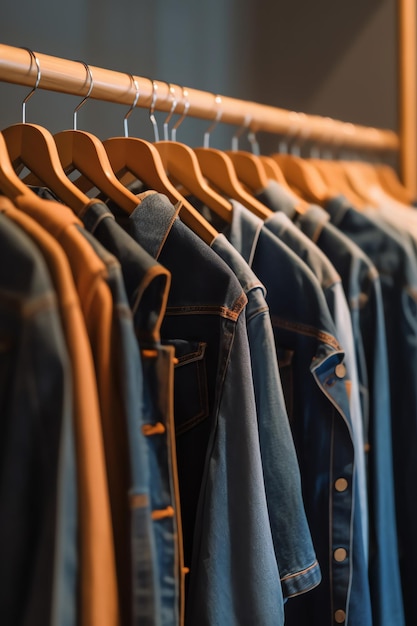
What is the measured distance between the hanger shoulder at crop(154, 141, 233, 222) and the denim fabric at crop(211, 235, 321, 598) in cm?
17

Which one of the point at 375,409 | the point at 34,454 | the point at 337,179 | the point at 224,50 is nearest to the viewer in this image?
the point at 34,454

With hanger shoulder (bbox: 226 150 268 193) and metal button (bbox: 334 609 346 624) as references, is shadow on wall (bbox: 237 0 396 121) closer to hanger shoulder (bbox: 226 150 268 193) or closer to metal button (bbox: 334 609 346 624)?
hanger shoulder (bbox: 226 150 268 193)

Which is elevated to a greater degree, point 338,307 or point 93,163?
point 93,163

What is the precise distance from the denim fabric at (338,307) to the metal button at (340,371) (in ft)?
0.10

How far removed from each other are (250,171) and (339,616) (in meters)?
Answer: 0.67

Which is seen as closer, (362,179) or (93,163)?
(93,163)

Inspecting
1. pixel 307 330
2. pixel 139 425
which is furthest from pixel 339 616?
pixel 139 425

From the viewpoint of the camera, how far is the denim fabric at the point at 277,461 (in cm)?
89

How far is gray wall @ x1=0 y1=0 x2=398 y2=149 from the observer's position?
1.44 metres

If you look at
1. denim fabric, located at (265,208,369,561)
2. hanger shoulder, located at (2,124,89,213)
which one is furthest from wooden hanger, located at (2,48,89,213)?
denim fabric, located at (265,208,369,561)

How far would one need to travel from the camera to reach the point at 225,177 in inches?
43.9

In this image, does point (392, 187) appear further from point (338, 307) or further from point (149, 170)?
point (149, 170)

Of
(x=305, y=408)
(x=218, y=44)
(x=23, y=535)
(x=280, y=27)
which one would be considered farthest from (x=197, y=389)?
(x=280, y=27)

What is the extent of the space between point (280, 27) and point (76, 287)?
1592 millimetres
